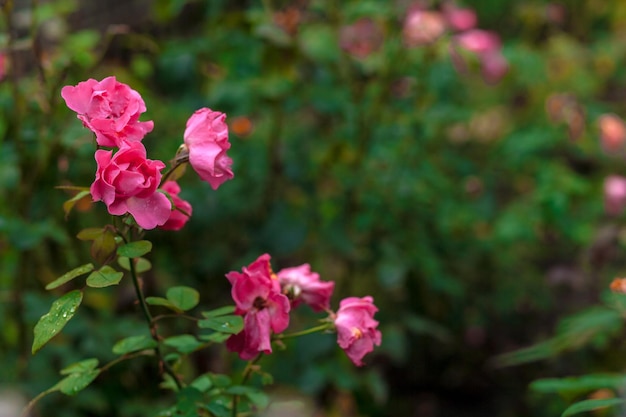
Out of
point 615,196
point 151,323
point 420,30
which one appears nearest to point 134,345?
point 151,323

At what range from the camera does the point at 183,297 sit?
39.4 inches

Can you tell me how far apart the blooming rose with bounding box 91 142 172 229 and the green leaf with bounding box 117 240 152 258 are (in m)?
0.03

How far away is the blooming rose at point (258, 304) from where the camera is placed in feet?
2.99

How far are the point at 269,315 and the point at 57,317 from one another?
0.74 ft

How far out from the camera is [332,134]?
6.95ft

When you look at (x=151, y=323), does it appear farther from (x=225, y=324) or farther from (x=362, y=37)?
(x=362, y=37)

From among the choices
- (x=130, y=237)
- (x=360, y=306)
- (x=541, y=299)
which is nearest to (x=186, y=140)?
(x=130, y=237)

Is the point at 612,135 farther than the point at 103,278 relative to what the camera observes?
Yes

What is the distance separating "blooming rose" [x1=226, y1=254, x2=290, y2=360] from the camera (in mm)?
911

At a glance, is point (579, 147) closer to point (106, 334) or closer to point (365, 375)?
point (365, 375)

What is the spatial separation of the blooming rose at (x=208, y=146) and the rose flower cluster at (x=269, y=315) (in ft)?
0.35

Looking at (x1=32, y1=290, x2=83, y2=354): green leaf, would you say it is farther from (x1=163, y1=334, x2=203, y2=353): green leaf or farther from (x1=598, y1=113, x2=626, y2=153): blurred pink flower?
(x1=598, y1=113, x2=626, y2=153): blurred pink flower

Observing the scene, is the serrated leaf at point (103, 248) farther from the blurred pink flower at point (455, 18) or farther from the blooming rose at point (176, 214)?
the blurred pink flower at point (455, 18)

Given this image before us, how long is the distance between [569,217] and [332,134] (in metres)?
0.71
